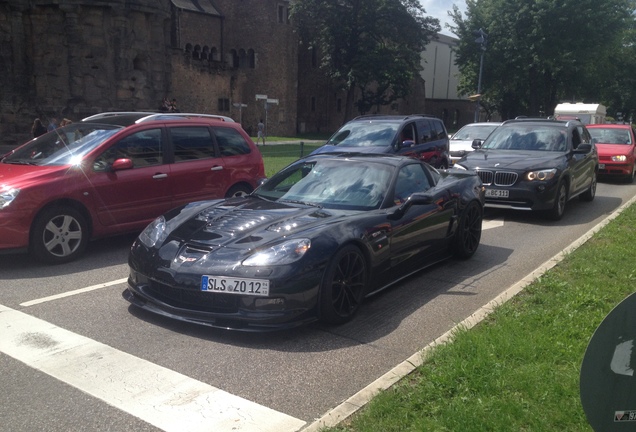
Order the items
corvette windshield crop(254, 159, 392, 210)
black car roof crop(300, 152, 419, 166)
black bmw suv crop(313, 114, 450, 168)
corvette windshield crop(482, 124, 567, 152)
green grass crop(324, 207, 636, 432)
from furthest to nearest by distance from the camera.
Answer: black bmw suv crop(313, 114, 450, 168) → corvette windshield crop(482, 124, 567, 152) → black car roof crop(300, 152, 419, 166) → corvette windshield crop(254, 159, 392, 210) → green grass crop(324, 207, 636, 432)

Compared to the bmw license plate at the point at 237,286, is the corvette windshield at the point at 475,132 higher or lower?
higher

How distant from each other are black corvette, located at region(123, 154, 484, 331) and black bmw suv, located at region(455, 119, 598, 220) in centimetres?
408

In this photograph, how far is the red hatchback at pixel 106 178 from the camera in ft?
23.6

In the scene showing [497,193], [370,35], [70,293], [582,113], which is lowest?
[70,293]

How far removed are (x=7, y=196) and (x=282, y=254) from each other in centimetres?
384

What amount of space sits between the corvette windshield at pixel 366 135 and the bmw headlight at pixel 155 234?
741cm

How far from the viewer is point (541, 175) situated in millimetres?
10906

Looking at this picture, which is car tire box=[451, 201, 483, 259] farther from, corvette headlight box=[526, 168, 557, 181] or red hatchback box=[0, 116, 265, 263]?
red hatchback box=[0, 116, 265, 263]

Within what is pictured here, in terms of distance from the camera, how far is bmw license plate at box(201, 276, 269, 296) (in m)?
4.83

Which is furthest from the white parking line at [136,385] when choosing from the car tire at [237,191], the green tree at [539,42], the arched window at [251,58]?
the arched window at [251,58]

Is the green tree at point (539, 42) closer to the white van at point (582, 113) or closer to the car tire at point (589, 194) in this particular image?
the white van at point (582, 113)

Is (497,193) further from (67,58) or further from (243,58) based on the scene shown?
(243,58)

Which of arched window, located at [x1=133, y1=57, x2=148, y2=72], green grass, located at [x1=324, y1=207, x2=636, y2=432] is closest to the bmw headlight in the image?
green grass, located at [x1=324, y1=207, x2=636, y2=432]

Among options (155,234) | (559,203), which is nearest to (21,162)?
(155,234)
